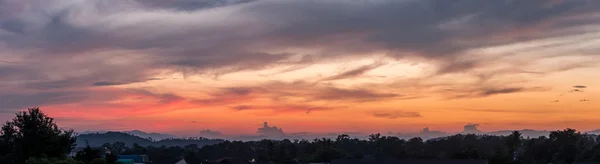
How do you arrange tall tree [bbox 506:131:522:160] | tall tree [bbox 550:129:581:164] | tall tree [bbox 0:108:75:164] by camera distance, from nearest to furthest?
tall tree [bbox 0:108:75:164] → tall tree [bbox 550:129:581:164] → tall tree [bbox 506:131:522:160]

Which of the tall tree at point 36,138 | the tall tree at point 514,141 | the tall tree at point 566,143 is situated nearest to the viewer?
the tall tree at point 36,138

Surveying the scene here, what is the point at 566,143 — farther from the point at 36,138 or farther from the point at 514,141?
the point at 36,138

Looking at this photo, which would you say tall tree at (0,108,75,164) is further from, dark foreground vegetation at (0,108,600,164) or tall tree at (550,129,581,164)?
tall tree at (550,129,581,164)

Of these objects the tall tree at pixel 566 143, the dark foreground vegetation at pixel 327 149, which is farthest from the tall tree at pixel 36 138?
the tall tree at pixel 566 143

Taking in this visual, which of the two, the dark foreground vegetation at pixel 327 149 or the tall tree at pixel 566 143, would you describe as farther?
the tall tree at pixel 566 143

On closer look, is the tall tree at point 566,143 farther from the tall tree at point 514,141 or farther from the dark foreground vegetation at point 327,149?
the tall tree at point 514,141

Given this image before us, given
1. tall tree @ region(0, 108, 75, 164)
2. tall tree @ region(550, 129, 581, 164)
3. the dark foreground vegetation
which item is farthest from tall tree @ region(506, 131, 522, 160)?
tall tree @ region(0, 108, 75, 164)

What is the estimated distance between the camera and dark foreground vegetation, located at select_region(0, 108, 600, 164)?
59.7m

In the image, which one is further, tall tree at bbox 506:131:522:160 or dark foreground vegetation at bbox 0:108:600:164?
tall tree at bbox 506:131:522:160

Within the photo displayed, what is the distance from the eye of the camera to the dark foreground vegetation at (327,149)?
59688mm

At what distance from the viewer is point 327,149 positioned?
121 meters

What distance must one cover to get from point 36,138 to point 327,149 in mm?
67906

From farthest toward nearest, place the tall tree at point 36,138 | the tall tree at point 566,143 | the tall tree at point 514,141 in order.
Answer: the tall tree at point 514,141 → the tall tree at point 566,143 → the tall tree at point 36,138

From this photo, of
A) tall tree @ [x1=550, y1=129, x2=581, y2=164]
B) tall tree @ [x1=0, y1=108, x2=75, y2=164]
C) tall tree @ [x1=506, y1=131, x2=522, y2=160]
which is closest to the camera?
tall tree @ [x1=0, y1=108, x2=75, y2=164]
